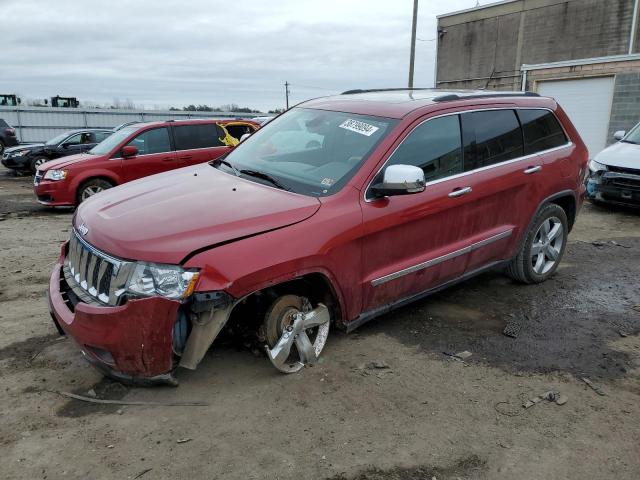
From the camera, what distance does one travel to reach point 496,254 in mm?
4609

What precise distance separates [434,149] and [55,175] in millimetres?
7783

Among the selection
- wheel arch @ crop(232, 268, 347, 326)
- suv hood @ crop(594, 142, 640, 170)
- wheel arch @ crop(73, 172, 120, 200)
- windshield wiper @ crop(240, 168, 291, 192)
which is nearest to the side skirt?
wheel arch @ crop(232, 268, 347, 326)

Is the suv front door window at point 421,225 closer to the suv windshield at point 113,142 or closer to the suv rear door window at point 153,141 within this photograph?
the suv rear door window at point 153,141

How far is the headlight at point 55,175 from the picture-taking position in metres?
9.27

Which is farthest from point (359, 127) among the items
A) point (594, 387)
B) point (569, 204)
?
point (569, 204)


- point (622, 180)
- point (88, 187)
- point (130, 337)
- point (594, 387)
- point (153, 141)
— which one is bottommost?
point (594, 387)

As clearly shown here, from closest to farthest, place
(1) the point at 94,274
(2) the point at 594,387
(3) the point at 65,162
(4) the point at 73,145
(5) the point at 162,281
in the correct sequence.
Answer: (5) the point at 162,281
(1) the point at 94,274
(2) the point at 594,387
(3) the point at 65,162
(4) the point at 73,145

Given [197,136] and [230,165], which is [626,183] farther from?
[197,136]

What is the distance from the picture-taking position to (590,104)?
16188 millimetres

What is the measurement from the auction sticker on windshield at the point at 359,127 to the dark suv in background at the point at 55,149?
1222 cm

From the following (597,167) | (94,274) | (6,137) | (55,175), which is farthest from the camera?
(6,137)

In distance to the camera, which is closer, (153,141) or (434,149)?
(434,149)

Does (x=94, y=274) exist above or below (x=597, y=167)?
below

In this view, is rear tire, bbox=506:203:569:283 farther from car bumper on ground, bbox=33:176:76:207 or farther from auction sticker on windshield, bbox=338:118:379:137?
car bumper on ground, bbox=33:176:76:207
